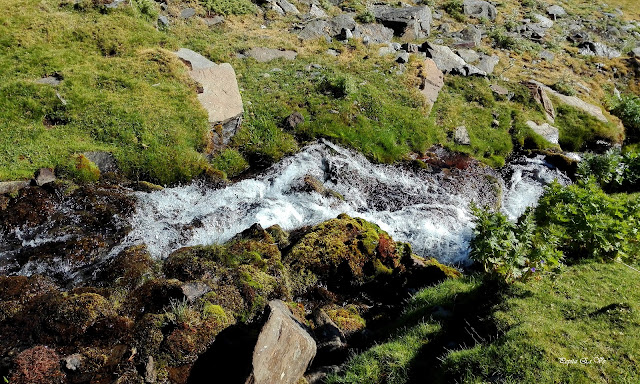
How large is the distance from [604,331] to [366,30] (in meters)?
27.7

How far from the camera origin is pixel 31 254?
12.7 m

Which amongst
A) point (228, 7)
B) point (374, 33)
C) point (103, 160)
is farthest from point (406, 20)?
point (103, 160)

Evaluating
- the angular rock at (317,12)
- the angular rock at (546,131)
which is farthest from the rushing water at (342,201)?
the angular rock at (317,12)

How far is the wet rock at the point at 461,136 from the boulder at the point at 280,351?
1603 centimetres

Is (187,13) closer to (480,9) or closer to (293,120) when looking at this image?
(293,120)

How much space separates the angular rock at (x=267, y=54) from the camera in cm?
2578

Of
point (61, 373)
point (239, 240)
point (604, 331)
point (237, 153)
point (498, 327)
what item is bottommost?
point (237, 153)

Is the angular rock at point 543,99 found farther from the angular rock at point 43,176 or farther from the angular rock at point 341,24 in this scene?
the angular rock at point 43,176

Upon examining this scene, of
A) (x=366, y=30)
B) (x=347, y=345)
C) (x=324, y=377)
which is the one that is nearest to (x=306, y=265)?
(x=347, y=345)

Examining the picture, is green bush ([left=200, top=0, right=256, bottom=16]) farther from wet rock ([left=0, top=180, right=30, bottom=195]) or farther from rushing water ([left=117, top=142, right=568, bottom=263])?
wet rock ([left=0, top=180, right=30, bottom=195])

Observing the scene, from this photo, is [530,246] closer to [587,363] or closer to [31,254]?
[587,363]

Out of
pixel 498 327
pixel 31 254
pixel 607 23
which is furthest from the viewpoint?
pixel 607 23

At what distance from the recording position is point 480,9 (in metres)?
40.9

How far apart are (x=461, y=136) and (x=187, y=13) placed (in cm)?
1991
